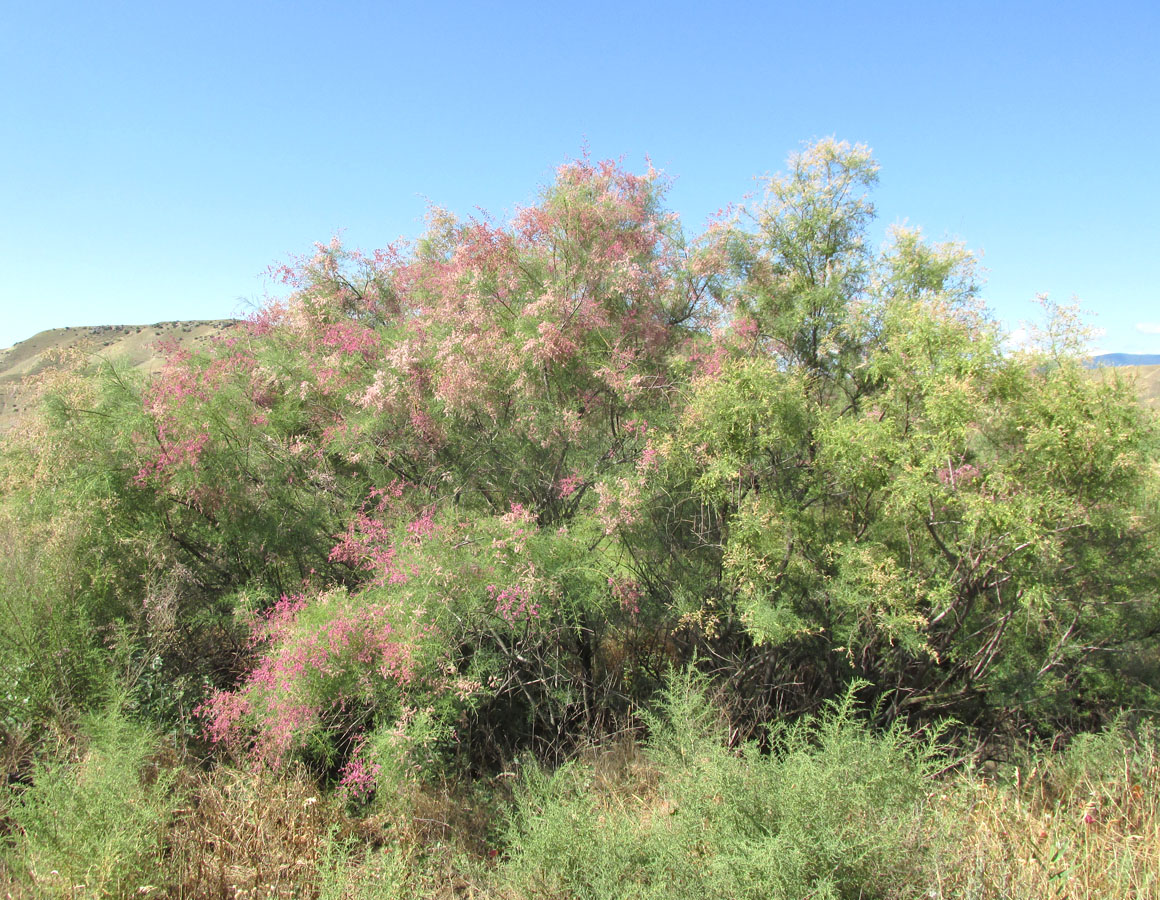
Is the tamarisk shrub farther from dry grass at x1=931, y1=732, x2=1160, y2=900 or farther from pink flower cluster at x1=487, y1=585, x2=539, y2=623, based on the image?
dry grass at x1=931, y1=732, x2=1160, y2=900

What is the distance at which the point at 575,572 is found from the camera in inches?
248

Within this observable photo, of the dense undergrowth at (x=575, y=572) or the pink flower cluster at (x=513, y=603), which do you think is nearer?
the dense undergrowth at (x=575, y=572)

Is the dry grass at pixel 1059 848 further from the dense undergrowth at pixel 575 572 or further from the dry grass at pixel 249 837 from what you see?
the dry grass at pixel 249 837

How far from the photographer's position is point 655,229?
25.3ft

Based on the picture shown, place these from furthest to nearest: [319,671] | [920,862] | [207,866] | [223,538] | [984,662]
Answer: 1. [223,538]
2. [984,662]
3. [319,671]
4. [207,866]
5. [920,862]

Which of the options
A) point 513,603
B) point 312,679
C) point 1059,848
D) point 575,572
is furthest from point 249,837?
point 1059,848

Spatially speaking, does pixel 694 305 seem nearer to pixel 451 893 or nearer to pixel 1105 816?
pixel 1105 816

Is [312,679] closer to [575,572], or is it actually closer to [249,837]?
[249,837]

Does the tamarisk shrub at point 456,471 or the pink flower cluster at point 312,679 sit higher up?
the tamarisk shrub at point 456,471

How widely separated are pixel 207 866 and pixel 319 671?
5.58ft

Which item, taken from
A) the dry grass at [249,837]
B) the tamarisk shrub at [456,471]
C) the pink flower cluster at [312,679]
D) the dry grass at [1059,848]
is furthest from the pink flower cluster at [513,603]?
the dry grass at [1059,848]

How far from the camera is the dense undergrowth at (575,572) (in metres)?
4.23

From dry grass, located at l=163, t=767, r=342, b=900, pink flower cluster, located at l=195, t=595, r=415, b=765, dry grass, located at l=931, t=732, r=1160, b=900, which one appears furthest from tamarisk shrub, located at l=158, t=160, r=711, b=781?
dry grass, located at l=931, t=732, r=1160, b=900

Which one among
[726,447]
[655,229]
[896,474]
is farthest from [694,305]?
[896,474]
